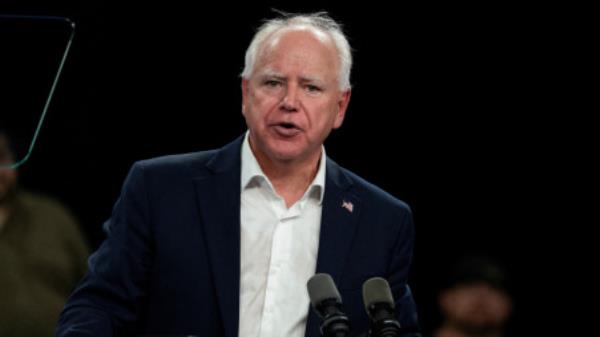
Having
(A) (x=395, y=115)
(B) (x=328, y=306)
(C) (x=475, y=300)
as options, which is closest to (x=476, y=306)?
(C) (x=475, y=300)

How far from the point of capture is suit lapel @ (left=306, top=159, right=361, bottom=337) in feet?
7.71

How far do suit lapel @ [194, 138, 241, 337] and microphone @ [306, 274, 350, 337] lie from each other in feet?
1.38

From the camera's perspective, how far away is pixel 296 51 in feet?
7.89

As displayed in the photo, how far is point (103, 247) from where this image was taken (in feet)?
7.55

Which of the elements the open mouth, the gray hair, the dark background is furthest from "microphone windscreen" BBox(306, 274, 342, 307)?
the dark background

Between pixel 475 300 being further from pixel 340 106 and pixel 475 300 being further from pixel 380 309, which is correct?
pixel 380 309

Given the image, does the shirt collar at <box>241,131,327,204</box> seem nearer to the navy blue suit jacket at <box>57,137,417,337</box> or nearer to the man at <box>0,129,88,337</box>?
the navy blue suit jacket at <box>57,137,417,337</box>

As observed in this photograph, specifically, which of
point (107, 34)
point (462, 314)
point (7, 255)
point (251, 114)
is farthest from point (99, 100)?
point (251, 114)

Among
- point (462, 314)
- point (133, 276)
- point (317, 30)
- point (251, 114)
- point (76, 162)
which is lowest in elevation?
point (462, 314)

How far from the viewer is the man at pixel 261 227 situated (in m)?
2.27

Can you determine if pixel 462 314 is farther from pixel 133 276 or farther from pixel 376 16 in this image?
pixel 133 276

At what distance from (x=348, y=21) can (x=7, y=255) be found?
167 centimetres

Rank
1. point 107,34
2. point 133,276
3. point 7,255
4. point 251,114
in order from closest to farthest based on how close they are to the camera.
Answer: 1. point 133,276
2. point 251,114
3. point 7,255
4. point 107,34

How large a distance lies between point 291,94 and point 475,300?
185 centimetres
